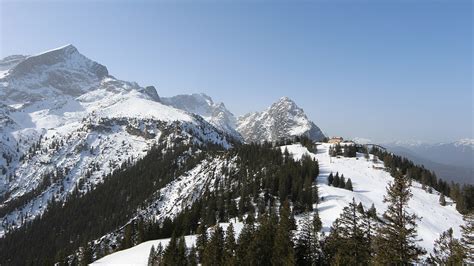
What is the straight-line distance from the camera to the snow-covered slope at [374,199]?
9450 centimetres

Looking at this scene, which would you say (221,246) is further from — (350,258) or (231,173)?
(231,173)

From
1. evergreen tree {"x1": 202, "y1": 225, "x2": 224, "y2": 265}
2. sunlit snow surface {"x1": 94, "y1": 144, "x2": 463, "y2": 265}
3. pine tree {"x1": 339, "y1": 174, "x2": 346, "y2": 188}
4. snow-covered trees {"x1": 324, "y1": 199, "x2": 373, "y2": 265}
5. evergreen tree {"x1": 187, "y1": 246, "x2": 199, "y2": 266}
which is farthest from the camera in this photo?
pine tree {"x1": 339, "y1": 174, "x2": 346, "y2": 188}

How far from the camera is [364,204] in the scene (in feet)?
349

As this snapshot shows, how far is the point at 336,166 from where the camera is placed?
15975 cm

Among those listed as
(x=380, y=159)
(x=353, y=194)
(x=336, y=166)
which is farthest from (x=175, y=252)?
(x=380, y=159)

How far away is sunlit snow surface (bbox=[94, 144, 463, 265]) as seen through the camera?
88.1m

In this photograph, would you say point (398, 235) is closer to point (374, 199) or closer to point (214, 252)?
point (214, 252)

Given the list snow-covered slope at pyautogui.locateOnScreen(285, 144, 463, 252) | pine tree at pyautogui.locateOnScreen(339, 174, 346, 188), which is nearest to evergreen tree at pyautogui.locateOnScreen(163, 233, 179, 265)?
snow-covered slope at pyautogui.locateOnScreen(285, 144, 463, 252)

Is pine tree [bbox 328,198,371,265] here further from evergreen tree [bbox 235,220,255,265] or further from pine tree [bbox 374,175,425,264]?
pine tree [bbox 374,175,425,264]

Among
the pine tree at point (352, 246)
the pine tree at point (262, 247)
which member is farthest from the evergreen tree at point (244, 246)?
the pine tree at point (352, 246)

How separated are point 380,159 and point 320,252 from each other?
4786 inches

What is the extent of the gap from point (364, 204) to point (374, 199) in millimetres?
10130

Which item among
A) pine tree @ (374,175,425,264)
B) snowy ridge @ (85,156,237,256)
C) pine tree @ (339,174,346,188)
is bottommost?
snowy ridge @ (85,156,237,256)

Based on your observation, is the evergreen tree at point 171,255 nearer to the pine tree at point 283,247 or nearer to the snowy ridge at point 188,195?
the pine tree at point 283,247
